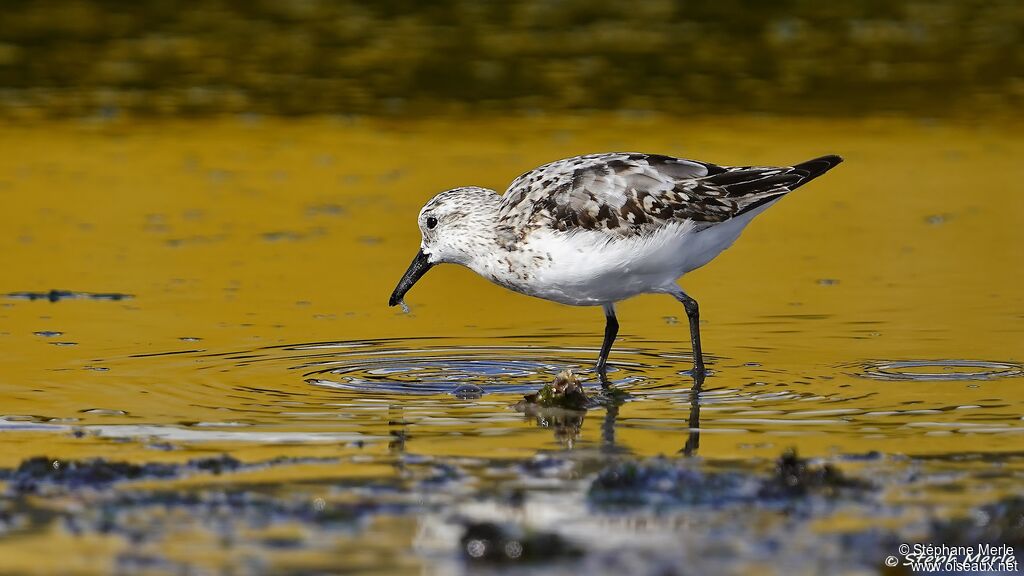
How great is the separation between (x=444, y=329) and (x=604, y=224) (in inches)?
81.0

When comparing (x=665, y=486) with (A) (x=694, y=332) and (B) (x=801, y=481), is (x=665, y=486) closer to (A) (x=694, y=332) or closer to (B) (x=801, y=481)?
(B) (x=801, y=481)

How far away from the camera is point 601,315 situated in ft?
39.8

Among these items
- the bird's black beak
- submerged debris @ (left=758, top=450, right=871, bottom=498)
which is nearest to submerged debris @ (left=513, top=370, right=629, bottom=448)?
submerged debris @ (left=758, top=450, right=871, bottom=498)

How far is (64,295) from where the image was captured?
12031 mm

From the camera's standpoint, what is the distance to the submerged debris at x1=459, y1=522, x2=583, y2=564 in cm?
590

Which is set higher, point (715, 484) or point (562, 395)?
point (562, 395)

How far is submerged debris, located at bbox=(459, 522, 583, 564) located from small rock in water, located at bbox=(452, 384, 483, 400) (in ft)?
9.94

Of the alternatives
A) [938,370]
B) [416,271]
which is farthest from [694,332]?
[416,271]

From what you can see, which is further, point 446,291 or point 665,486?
point 446,291

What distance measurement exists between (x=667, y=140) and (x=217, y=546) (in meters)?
11.6

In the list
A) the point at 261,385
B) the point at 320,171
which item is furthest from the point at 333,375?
the point at 320,171

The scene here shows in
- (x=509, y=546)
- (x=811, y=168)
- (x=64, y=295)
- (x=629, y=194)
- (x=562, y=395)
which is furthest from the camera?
(x=64, y=295)

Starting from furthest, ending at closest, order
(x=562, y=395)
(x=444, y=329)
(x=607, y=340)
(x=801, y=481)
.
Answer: (x=444, y=329)
(x=607, y=340)
(x=562, y=395)
(x=801, y=481)

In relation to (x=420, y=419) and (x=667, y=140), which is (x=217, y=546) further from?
(x=667, y=140)
